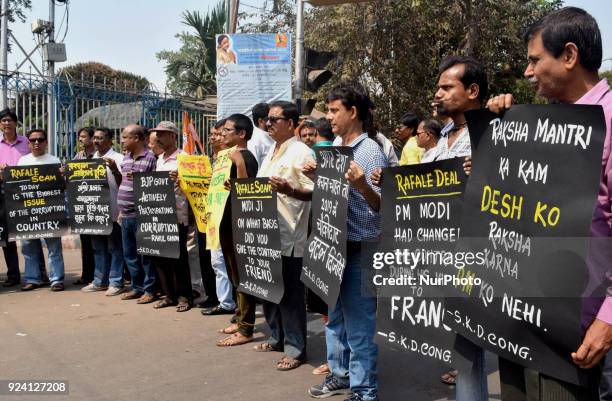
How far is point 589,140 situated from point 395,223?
1517 mm

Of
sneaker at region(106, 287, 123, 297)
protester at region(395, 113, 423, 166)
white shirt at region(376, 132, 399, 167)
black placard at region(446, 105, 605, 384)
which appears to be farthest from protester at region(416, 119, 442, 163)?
black placard at region(446, 105, 605, 384)

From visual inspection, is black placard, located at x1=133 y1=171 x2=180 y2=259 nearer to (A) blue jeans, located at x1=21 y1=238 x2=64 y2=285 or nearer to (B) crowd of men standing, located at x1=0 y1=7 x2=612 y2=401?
(B) crowd of men standing, located at x1=0 y1=7 x2=612 y2=401

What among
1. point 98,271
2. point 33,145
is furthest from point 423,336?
point 33,145

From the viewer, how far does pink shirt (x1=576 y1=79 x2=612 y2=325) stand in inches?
79.4

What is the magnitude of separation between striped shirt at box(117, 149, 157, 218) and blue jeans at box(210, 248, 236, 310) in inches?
49.9

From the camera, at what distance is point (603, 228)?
6.86 ft

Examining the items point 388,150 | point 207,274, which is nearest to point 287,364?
point 388,150

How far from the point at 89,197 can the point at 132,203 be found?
91 centimetres

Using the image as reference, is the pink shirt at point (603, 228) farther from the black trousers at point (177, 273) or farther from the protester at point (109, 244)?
the protester at point (109, 244)

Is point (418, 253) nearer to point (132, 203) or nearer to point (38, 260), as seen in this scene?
point (132, 203)

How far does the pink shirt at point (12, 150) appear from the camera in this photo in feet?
27.2

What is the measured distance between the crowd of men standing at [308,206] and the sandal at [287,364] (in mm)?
19

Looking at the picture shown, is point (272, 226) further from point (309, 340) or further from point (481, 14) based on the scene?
point (481, 14)

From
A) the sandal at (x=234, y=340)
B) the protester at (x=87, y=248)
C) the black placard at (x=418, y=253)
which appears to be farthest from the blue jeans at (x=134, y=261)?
the black placard at (x=418, y=253)
